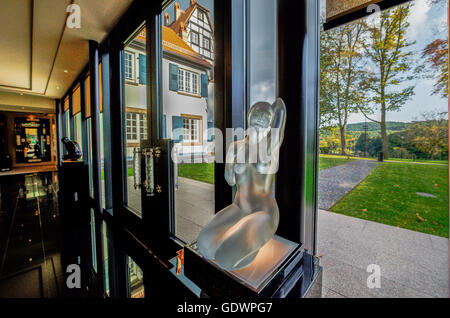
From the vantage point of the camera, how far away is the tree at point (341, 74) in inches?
40.3

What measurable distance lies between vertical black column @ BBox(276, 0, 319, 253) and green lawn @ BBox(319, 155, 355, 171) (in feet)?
0.24

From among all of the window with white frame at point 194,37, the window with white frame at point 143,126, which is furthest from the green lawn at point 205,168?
the window with white frame at point 194,37

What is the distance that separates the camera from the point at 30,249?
2.26 m

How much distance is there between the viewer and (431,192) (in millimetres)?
805

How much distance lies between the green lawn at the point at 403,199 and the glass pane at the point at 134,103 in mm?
2393

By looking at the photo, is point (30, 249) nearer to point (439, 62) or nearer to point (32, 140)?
point (439, 62)

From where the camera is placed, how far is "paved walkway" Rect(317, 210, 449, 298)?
838 millimetres

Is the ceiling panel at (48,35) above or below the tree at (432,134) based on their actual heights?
above

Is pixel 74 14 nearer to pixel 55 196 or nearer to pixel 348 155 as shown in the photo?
pixel 348 155

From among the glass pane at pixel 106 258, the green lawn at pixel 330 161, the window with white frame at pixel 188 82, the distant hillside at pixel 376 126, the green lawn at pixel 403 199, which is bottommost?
the glass pane at pixel 106 258

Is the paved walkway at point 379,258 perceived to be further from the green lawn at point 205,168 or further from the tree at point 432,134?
the tree at point 432,134

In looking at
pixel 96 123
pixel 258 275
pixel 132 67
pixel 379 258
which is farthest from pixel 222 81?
pixel 96 123

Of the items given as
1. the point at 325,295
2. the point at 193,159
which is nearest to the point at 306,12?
the point at 193,159

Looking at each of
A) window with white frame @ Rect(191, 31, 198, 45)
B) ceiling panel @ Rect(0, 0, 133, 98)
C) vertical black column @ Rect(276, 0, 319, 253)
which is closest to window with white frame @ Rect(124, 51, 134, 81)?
ceiling panel @ Rect(0, 0, 133, 98)
